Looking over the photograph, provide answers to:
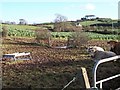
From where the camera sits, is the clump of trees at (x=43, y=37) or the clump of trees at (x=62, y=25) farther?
the clump of trees at (x=62, y=25)

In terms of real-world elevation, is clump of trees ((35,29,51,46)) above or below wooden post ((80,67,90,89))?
below

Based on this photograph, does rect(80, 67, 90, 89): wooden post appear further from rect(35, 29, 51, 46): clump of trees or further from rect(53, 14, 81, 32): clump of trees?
rect(53, 14, 81, 32): clump of trees

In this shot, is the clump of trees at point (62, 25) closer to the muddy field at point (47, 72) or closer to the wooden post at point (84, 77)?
the muddy field at point (47, 72)

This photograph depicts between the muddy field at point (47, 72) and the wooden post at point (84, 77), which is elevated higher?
the wooden post at point (84, 77)

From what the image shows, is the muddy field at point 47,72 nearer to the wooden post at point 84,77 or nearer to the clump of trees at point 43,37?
the wooden post at point 84,77

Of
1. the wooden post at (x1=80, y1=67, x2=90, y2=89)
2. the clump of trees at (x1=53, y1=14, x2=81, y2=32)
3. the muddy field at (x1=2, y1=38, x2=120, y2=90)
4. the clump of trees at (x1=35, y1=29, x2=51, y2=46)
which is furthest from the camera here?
the clump of trees at (x1=53, y1=14, x2=81, y2=32)

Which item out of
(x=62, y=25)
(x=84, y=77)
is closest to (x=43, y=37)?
(x=62, y=25)

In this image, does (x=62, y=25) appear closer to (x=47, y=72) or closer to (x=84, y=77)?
(x=47, y=72)

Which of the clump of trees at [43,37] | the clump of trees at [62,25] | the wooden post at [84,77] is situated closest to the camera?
the wooden post at [84,77]

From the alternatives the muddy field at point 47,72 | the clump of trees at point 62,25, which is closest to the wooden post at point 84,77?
the muddy field at point 47,72

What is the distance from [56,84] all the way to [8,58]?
410 cm

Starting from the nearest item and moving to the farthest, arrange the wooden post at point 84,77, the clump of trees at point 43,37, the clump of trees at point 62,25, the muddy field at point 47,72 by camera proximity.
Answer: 1. the wooden post at point 84,77
2. the muddy field at point 47,72
3. the clump of trees at point 43,37
4. the clump of trees at point 62,25

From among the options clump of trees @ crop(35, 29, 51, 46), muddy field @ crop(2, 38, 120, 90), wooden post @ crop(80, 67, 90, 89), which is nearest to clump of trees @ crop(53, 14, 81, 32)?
clump of trees @ crop(35, 29, 51, 46)

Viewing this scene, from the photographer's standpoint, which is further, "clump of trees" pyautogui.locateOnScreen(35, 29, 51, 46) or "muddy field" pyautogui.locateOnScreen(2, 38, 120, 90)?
"clump of trees" pyautogui.locateOnScreen(35, 29, 51, 46)
